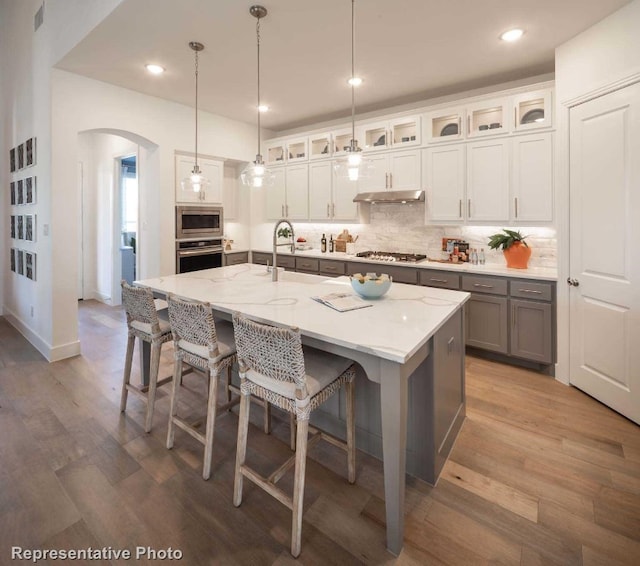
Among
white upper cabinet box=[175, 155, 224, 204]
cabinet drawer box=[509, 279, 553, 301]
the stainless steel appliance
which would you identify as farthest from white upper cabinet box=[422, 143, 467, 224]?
the stainless steel appliance

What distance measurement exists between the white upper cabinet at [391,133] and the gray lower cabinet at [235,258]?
2.53m

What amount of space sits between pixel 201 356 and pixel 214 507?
787 millimetres

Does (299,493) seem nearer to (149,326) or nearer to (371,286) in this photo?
(371,286)

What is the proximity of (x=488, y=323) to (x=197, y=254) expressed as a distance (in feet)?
12.4

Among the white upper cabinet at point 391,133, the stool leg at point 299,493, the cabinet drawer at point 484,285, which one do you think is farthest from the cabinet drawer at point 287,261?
the stool leg at point 299,493

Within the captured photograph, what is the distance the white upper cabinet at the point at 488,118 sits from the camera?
3.74 metres

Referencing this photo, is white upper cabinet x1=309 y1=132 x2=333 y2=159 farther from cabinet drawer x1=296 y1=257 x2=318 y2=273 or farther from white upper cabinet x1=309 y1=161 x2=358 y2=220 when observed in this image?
cabinet drawer x1=296 y1=257 x2=318 y2=273

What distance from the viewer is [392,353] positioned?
4.83 ft

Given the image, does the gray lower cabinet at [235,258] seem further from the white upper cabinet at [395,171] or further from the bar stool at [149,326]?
the bar stool at [149,326]

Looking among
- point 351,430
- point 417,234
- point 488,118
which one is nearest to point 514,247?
point 417,234

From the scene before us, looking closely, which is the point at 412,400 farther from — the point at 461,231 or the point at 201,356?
the point at 461,231

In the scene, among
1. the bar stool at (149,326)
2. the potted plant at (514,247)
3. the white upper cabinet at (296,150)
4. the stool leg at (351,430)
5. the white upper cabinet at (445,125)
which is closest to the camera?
the stool leg at (351,430)

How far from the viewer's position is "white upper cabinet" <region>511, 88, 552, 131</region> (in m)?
3.50

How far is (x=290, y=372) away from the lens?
1.64 metres
